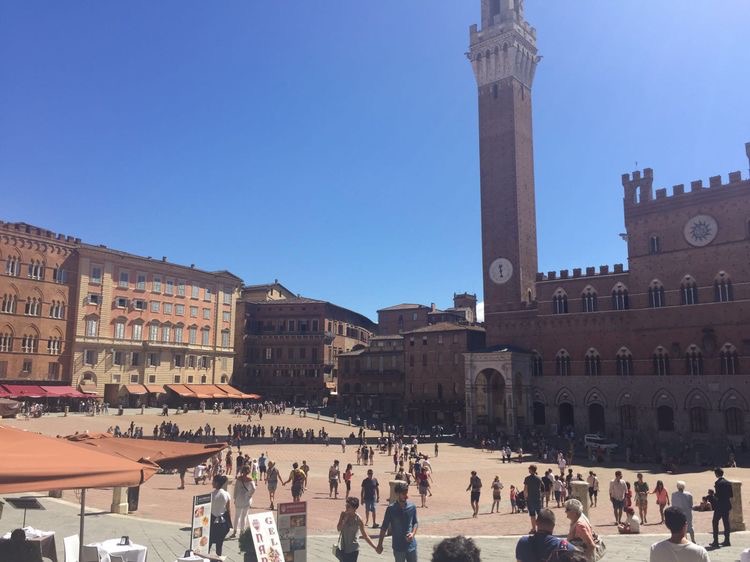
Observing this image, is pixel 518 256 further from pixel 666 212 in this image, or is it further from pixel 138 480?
A: pixel 138 480

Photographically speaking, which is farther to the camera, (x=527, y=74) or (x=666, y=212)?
(x=527, y=74)

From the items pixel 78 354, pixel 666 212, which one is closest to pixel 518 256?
pixel 666 212

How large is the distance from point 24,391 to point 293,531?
4936cm

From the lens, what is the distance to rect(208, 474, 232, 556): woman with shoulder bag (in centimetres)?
1112

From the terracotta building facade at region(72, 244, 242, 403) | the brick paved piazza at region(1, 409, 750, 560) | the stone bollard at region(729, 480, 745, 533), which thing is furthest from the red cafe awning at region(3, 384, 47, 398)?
the stone bollard at region(729, 480, 745, 533)

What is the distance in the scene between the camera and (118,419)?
153 ft

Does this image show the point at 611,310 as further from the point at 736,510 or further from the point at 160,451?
the point at 160,451

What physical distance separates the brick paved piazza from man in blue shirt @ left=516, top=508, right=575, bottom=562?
23.4 feet

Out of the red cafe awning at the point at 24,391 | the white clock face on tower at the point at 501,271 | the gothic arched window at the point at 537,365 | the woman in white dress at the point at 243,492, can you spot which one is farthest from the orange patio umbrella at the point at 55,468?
the white clock face on tower at the point at 501,271

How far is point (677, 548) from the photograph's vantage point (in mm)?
5691

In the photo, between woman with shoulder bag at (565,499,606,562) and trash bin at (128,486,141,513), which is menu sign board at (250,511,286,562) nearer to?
woman with shoulder bag at (565,499,606,562)

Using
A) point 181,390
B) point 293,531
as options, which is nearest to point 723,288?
point 293,531

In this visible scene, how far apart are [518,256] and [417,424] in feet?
63.4

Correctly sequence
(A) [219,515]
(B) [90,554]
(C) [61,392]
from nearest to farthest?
(B) [90,554]
(A) [219,515]
(C) [61,392]
